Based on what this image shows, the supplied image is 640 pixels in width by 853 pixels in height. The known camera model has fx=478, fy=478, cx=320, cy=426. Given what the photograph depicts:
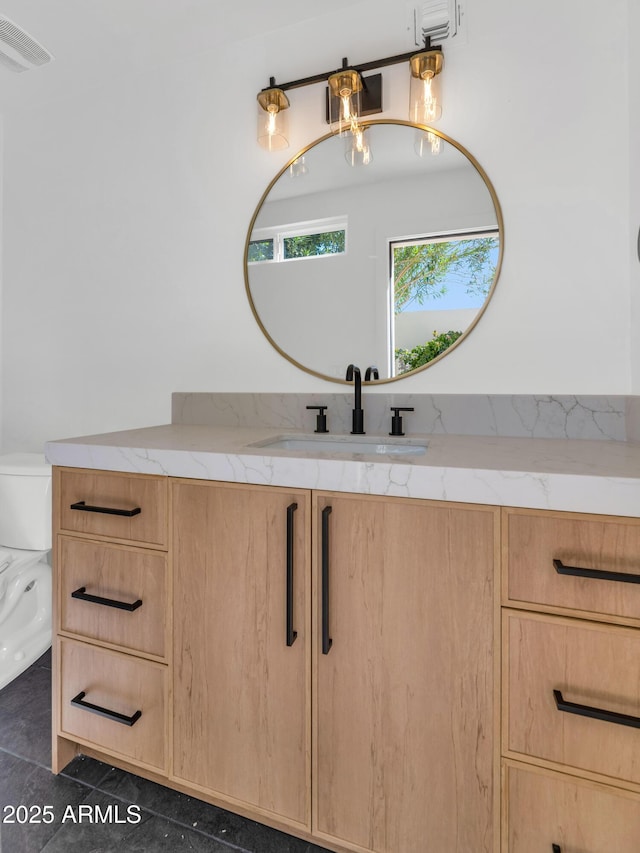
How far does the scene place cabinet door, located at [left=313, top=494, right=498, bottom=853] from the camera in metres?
0.96

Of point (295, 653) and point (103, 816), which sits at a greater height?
point (295, 653)

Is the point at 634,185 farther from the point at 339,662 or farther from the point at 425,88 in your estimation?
the point at 339,662

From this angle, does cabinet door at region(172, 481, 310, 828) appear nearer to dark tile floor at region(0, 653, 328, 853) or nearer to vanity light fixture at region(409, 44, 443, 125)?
dark tile floor at region(0, 653, 328, 853)

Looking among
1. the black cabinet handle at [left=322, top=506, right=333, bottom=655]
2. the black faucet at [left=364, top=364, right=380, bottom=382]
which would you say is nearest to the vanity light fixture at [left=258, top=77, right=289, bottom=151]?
the black faucet at [left=364, top=364, right=380, bottom=382]

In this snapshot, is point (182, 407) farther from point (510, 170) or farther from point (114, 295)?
point (510, 170)

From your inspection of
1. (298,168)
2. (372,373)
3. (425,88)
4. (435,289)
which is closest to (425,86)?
(425,88)

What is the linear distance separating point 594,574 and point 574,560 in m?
0.04

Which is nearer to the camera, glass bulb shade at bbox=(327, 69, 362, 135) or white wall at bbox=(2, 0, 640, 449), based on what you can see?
white wall at bbox=(2, 0, 640, 449)

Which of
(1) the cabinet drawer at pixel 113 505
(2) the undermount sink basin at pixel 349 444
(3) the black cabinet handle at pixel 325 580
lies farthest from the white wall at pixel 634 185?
(1) the cabinet drawer at pixel 113 505

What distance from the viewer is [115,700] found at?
4.28 ft

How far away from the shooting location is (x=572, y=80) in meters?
1.43

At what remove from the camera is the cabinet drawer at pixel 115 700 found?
126cm

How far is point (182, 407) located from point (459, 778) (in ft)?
5.01

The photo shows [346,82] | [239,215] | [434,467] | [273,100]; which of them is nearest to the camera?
[434,467]
